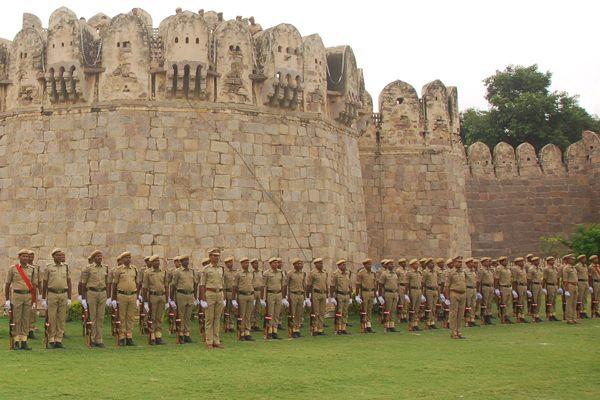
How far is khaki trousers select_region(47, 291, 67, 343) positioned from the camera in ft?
41.3

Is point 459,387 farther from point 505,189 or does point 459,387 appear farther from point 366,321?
point 505,189

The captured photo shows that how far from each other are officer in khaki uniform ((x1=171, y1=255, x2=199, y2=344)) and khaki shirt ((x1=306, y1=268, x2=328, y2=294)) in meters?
2.41

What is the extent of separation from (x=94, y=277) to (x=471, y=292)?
303 inches

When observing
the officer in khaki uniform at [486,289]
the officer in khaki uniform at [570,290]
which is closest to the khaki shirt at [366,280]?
the officer in khaki uniform at [486,289]

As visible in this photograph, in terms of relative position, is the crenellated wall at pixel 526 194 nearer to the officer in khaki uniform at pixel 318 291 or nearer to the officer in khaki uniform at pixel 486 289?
the officer in khaki uniform at pixel 486 289

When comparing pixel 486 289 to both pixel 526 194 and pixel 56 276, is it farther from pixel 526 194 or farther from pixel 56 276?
pixel 56 276

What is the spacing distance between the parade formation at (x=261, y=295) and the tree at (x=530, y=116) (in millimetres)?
16391

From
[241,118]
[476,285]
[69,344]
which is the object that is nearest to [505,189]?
[476,285]

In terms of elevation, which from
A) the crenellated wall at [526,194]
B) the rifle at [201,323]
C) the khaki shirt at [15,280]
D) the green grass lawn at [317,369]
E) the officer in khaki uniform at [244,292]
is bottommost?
the green grass lawn at [317,369]

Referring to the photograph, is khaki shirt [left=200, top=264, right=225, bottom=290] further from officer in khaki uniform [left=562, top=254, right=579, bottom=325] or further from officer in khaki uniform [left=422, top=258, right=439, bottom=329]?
officer in khaki uniform [left=562, top=254, right=579, bottom=325]

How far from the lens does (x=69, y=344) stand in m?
13.1

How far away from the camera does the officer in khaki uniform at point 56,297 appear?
1260 cm

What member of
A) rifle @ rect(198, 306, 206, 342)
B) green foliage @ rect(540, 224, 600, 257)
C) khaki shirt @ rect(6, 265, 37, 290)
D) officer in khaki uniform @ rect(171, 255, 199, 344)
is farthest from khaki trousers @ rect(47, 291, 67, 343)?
green foliage @ rect(540, 224, 600, 257)

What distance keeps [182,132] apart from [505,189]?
11749mm
